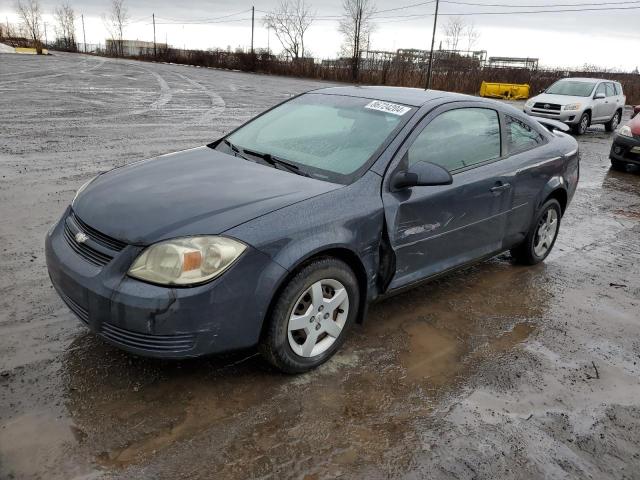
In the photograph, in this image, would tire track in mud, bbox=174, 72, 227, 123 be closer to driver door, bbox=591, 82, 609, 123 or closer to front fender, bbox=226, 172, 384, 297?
front fender, bbox=226, 172, 384, 297

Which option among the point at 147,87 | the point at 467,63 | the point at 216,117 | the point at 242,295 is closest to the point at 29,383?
the point at 242,295

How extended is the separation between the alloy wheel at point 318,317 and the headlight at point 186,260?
50 cm

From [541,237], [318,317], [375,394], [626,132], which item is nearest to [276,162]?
[318,317]

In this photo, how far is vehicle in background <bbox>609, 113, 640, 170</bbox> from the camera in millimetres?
10016

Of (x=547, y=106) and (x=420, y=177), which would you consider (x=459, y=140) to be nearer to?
(x=420, y=177)

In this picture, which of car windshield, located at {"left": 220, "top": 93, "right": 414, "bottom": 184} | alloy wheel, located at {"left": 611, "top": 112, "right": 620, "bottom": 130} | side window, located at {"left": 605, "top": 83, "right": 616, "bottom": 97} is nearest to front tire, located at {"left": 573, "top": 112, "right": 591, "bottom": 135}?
side window, located at {"left": 605, "top": 83, "right": 616, "bottom": 97}

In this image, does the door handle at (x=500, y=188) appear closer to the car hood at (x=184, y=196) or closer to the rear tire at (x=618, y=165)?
the car hood at (x=184, y=196)

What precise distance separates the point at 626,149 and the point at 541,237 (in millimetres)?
6626

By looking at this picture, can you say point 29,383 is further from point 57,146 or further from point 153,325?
point 57,146

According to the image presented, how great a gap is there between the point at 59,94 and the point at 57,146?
8.46 metres

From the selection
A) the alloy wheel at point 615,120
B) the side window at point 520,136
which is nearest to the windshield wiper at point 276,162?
the side window at point 520,136

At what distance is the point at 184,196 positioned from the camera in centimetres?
293

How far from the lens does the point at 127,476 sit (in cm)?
224

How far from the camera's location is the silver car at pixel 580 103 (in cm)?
1548
